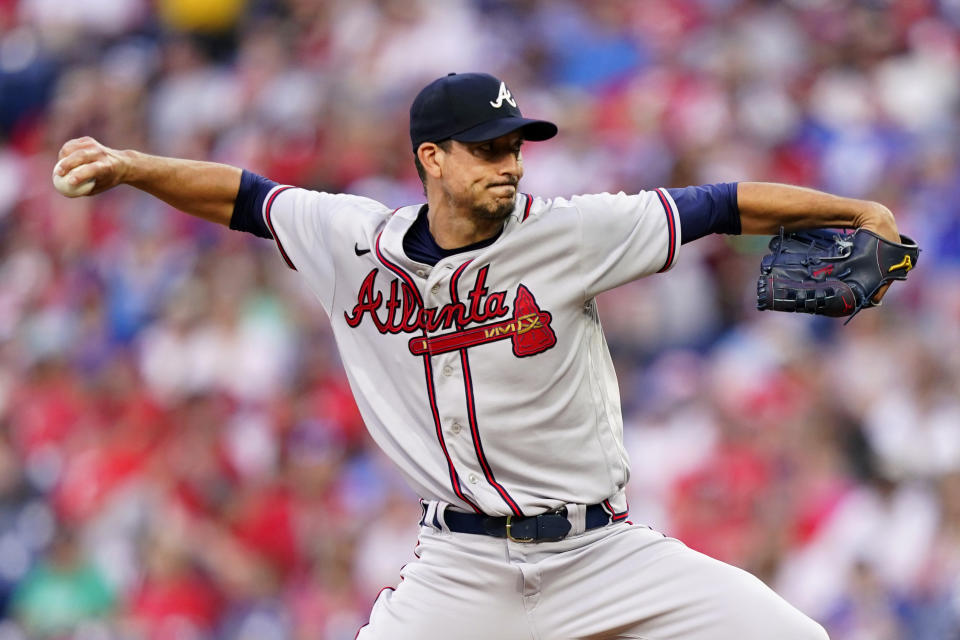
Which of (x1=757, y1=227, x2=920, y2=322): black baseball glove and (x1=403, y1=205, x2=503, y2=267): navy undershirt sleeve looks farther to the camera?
(x1=403, y1=205, x2=503, y2=267): navy undershirt sleeve

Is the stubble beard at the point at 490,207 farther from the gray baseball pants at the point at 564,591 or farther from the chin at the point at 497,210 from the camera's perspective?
the gray baseball pants at the point at 564,591

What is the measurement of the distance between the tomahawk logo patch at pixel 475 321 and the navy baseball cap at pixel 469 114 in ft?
1.20

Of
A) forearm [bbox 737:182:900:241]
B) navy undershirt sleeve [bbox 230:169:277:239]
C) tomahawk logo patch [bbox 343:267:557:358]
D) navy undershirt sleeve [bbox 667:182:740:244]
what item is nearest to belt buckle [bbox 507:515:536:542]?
tomahawk logo patch [bbox 343:267:557:358]

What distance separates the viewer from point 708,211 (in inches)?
→ 155

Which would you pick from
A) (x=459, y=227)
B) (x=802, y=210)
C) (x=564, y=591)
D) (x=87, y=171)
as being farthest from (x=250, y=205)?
(x=802, y=210)

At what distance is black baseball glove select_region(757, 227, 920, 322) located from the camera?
3.83 m

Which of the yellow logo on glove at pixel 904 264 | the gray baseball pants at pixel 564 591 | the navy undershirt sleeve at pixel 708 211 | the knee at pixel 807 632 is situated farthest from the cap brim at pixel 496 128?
the knee at pixel 807 632

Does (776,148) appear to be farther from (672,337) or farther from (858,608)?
(858,608)

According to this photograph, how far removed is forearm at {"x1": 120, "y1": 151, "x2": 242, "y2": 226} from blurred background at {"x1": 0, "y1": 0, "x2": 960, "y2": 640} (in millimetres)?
3275

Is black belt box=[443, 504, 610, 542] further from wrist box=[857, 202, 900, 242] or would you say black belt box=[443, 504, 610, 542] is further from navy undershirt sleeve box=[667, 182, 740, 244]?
wrist box=[857, 202, 900, 242]

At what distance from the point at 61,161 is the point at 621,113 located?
538 cm

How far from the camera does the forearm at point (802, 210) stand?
3898 mm

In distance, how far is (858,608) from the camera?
618 centimetres

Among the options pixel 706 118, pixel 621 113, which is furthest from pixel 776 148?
pixel 621 113
